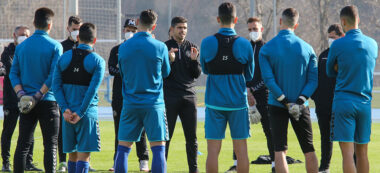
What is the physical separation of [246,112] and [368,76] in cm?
137

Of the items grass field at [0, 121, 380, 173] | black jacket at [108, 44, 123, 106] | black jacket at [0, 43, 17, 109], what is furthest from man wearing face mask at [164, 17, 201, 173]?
black jacket at [0, 43, 17, 109]

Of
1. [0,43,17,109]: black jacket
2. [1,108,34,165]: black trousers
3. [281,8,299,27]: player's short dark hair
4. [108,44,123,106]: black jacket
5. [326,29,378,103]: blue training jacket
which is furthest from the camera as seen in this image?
[0,43,17,109]: black jacket

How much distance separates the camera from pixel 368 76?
6.68 metres

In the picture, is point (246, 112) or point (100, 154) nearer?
point (246, 112)

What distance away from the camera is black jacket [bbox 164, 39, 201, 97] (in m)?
8.18

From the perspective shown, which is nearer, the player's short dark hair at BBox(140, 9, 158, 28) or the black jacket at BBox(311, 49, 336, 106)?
the player's short dark hair at BBox(140, 9, 158, 28)

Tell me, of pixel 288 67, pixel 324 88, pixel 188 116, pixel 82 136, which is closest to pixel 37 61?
pixel 82 136

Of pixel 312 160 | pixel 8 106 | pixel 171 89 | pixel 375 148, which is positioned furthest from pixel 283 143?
pixel 375 148

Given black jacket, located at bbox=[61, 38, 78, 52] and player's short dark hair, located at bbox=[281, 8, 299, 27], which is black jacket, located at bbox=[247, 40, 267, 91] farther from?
black jacket, located at bbox=[61, 38, 78, 52]

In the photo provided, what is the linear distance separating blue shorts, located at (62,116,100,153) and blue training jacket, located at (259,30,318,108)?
196 centimetres

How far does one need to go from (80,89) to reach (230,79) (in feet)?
5.43

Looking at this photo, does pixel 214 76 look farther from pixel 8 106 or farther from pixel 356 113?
pixel 8 106

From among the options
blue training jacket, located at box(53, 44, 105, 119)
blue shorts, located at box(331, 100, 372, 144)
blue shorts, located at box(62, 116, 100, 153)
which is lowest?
blue shorts, located at box(62, 116, 100, 153)

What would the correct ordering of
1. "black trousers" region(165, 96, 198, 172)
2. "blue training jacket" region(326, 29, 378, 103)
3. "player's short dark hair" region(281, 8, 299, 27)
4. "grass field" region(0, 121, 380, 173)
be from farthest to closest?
1. "grass field" region(0, 121, 380, 173)
2. "black trousers" region(165, 96, 198, 172)
3. "player's short dark hair" region(281, 8, 299, 27)
4. "blue training jacket" region(326, 29, 378, 103)
